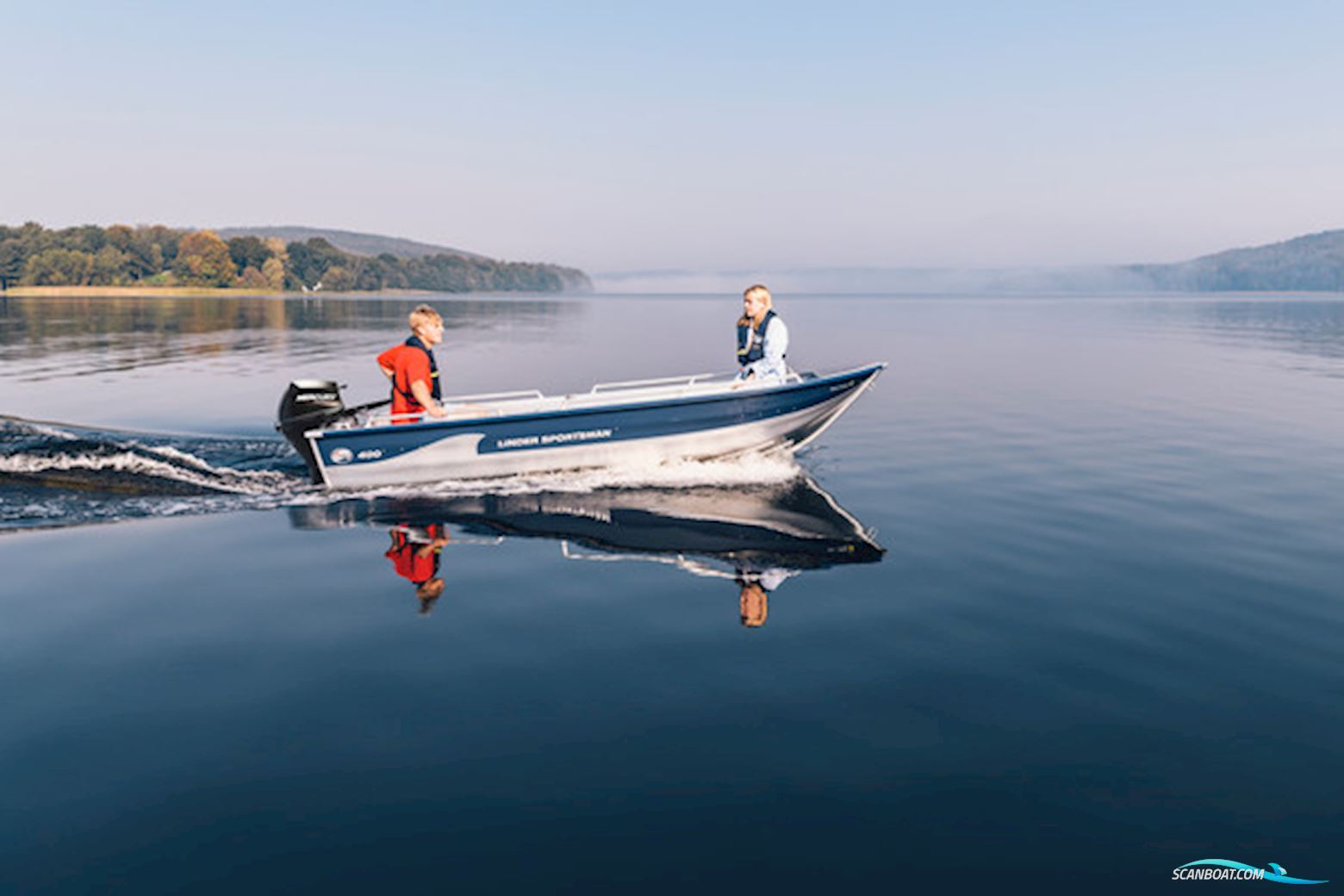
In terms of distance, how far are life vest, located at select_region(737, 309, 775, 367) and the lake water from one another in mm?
1807

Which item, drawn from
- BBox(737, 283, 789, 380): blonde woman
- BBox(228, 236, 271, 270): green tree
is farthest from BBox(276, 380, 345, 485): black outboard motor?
BBox(228, 236, 271, 270): green tree

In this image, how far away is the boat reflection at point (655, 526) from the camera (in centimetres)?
882

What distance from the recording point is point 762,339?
1283cm

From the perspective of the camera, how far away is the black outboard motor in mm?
11477

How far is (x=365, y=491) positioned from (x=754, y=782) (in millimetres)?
8516

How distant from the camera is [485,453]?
11969 millimetres

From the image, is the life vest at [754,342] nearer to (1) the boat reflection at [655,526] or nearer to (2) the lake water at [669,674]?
(2) the lake water at [669,674]

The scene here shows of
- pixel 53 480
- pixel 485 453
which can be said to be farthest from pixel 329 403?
pixel 53 480

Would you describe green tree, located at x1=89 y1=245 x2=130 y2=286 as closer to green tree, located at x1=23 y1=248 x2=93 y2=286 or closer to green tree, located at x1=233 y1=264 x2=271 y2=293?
green tree, located at x1=23 y1=248 x2=93 y2=286

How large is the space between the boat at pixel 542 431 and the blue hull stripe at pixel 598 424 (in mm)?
14

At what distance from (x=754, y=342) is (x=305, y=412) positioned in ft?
21.8

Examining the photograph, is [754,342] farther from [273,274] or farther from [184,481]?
[273,274]

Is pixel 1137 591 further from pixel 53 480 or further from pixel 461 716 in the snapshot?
pixel 53 480

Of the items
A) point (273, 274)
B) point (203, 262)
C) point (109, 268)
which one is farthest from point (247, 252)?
point (109, 268)
